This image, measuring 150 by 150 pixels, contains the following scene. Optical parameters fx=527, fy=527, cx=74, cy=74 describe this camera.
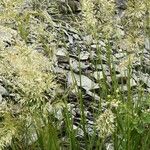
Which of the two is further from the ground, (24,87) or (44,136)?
(24,87)

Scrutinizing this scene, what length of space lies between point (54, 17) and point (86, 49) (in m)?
1.05

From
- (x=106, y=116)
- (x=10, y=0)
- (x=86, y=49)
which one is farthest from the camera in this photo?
(x=86, y=49)

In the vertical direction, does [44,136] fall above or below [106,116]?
below

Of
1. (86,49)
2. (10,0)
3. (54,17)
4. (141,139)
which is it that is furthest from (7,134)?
(54,17)

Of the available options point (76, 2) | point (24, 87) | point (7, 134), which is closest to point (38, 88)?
point (24, 87)

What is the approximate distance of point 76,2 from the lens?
27.0 ft

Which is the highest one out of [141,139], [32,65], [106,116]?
[32,65]

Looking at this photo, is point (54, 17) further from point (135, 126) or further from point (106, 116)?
point (106, 116)

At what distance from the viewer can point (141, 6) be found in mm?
3742

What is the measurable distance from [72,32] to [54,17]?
574 mm

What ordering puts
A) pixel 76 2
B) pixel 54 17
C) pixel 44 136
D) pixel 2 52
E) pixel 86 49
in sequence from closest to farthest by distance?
pixel 2 52, pixel 44 136, pixel 86 49, pixel 54 17, pixel 76 2

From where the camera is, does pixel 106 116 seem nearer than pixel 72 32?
Yes

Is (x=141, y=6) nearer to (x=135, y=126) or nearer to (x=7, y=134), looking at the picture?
(x=135, y=126)

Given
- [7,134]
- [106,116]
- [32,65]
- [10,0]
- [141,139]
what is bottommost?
[141,139]
